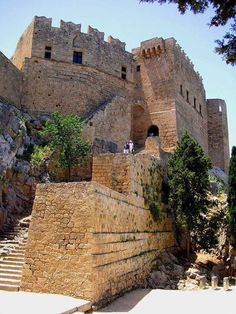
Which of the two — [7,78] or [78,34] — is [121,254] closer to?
[7,78]

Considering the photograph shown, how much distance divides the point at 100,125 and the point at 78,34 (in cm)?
852

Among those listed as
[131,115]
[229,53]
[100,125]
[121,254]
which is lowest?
[121,254]

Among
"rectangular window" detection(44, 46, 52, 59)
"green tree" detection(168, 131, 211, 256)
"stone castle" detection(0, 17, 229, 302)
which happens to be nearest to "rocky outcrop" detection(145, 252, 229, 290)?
"stone castle" detection(0, 17, 229, 302)

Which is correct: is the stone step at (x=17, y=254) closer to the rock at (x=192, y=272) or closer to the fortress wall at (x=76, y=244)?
the fortress wall at (x=76, y=244)

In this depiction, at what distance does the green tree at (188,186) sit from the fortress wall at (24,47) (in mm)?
16895

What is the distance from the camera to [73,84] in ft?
88.3

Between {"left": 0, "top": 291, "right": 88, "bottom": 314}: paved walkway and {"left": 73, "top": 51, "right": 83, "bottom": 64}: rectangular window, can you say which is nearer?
{"left": 0, "top": 291, "right": 88, "bottom": 314}: paved walkway

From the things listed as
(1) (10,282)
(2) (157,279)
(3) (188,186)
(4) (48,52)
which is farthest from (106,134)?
(1) (10,282)

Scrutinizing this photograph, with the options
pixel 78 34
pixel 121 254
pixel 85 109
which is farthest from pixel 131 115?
pixel 121 254

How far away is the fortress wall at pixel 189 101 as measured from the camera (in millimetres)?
29344

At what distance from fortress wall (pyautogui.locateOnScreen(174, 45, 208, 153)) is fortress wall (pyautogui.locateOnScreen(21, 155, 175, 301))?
1938 cm

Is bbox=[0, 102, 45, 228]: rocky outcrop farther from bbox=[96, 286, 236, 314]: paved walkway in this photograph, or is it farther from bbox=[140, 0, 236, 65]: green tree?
bbox=[140, 0, 236, 65]: green tree

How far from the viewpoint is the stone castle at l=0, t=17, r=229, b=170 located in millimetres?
25516

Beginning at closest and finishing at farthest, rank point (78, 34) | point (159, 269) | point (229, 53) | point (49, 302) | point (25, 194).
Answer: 1. point (229, 53)
2. point (49, 302)
3. point (159, 269)
4. point (25, 194)
5. point (78, 34)
